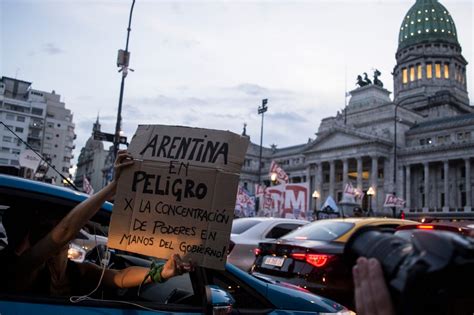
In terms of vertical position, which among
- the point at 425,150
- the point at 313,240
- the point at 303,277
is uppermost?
the point at 425,150

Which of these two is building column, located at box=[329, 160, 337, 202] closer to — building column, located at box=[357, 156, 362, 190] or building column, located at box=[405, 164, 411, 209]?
building column, located at box=[357, 156, 362, 190]

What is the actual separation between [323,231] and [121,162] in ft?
17.4

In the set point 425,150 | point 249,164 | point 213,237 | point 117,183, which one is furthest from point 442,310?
point 249,164

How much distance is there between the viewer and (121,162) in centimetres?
273

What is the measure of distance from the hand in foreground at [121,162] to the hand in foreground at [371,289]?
1766mm

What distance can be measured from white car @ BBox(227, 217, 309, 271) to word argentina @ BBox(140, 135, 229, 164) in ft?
20.5

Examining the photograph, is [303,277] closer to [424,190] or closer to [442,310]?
[442,310]

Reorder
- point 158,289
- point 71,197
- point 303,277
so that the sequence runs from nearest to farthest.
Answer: point 71,197, point 158,289, point 303,277

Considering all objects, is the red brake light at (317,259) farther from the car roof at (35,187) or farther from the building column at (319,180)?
the building column at (319,180)

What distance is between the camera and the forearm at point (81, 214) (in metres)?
2.62

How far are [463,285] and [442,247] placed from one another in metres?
0.10

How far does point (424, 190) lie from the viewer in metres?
67.2

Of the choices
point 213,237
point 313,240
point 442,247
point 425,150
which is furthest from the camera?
point 425,150

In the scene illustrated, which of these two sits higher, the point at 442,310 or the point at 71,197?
the point at 71,197
